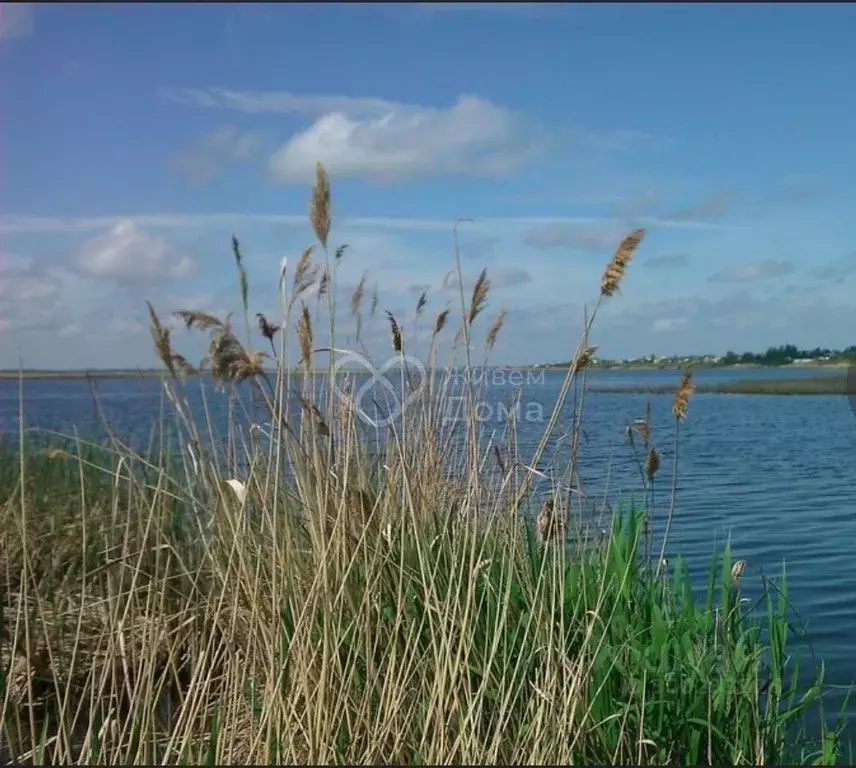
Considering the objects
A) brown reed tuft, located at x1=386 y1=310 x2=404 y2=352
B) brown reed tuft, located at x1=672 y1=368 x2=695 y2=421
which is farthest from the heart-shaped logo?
brown reed tuft, located at x1=672 y1=368 x2=695 y2=421

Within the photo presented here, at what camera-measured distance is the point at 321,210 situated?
2.18 metres

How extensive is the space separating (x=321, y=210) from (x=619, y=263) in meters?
0.70

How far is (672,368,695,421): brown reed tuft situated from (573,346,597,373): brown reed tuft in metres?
0.29

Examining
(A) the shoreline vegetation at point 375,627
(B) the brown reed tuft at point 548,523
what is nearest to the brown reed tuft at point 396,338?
(A) the shoreline vegetation at point 375,627

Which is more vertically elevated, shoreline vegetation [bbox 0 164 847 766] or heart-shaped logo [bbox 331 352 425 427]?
heart-shaped logo [bbox 331 352 425 427]

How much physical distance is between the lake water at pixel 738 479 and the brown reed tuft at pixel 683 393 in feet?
0.90

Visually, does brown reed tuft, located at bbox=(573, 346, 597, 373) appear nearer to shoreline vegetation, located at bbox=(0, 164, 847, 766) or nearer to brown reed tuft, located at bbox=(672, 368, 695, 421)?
shoreline vegetation, located at bbox=(0, 164, 847, 766)

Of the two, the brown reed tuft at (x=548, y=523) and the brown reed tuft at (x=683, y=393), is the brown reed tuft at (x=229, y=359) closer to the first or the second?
the brown reed tuft at (x=548, y=523)

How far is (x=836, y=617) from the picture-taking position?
4.89m

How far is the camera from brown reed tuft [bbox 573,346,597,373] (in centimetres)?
247

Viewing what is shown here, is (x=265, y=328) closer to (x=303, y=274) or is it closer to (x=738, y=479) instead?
(x=303, y=274)

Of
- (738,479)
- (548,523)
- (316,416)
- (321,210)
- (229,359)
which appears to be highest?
(321,210)

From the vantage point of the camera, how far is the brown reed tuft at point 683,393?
8.64 ft

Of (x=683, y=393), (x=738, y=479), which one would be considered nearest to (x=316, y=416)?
(x=683, y=393)
